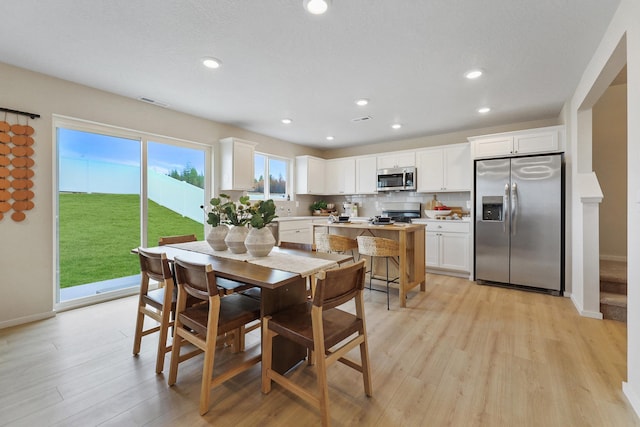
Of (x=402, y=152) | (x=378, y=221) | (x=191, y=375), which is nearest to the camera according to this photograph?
(x=191, y=375)

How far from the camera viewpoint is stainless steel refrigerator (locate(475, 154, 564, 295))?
3584mm

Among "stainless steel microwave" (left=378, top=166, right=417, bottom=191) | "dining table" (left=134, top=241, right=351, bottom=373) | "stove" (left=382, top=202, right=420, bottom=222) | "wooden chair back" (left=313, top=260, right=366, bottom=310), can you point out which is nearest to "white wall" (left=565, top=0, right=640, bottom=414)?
"wooden chair back" (left=313, top=260, right=366, bottom=310)

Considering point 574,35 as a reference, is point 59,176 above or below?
below

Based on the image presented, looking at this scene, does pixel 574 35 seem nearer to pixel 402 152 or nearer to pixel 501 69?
pixel 501 69

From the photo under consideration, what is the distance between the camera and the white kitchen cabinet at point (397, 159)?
521 cm

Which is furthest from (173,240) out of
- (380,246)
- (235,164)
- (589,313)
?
(589,313)

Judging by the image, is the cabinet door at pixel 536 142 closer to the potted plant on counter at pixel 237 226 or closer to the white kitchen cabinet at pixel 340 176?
the white kitchen cabinet at pixel 340 176

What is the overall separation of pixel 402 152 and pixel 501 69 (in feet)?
8.42

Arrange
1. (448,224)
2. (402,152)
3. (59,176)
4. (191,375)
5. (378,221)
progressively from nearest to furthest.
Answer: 1. (191,375)
2. (59,176)
3. (378,221)
4. (448,224)
5. (402,152)

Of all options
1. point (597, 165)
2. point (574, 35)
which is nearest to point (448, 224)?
point (597, 165)

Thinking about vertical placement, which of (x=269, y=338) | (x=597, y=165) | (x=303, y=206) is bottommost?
(x=269, y=338)

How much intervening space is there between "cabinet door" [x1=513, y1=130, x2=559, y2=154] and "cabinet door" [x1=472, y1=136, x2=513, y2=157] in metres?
0.08

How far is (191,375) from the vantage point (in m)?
1.93

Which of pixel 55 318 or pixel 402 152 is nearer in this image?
pixel 55 318
